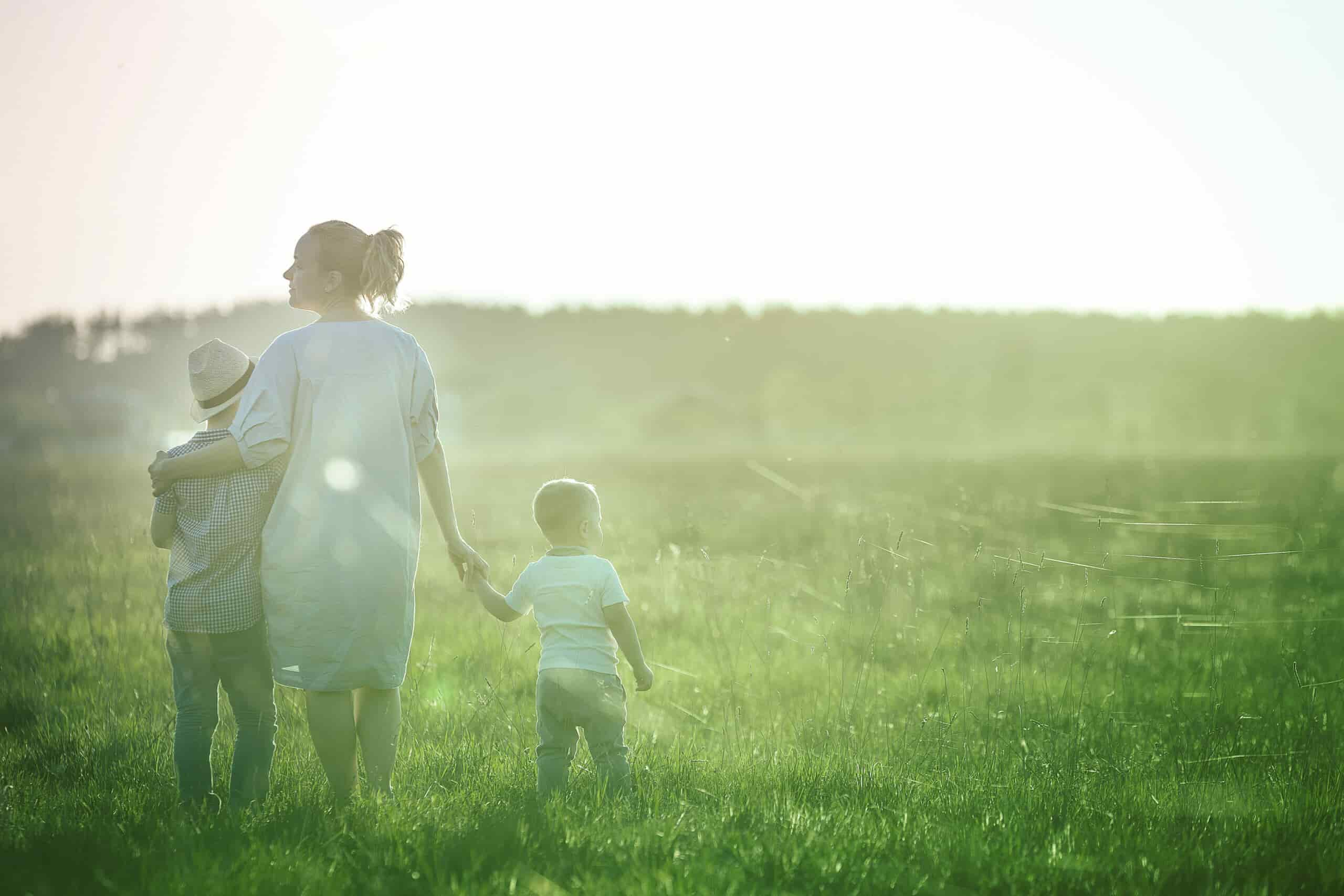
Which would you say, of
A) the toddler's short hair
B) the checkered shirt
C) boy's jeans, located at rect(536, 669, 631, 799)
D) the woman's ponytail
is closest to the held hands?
the toddler's short hair

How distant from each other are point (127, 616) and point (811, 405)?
116 feet

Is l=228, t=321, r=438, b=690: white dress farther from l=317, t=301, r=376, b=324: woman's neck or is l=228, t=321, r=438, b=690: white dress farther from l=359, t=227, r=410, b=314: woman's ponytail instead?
l=359, t=227, r=410, b=314: woman's ponytail

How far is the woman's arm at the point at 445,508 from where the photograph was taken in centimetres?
374

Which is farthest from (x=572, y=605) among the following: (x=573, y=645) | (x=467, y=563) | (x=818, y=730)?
(x=818, y=730)

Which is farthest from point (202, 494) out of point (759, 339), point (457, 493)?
point (759, 339)

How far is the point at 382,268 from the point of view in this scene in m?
3.58

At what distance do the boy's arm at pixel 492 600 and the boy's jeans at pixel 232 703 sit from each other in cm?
81

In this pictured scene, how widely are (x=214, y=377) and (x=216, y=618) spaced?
932mm

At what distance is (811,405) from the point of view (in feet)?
133

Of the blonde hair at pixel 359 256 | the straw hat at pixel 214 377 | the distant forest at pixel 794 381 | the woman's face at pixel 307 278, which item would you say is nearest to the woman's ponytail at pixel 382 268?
the blonde hair at pixel 359 256

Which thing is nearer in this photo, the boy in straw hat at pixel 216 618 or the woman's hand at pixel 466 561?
the boy in straw hat at pixel 216 618

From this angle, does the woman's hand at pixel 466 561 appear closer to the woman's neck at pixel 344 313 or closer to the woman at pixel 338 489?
the woman at pixel 338 489

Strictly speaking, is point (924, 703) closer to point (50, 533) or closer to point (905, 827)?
point (905, 827)

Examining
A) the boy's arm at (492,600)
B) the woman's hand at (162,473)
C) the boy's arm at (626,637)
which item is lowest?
the boy's arm at (626,637)
